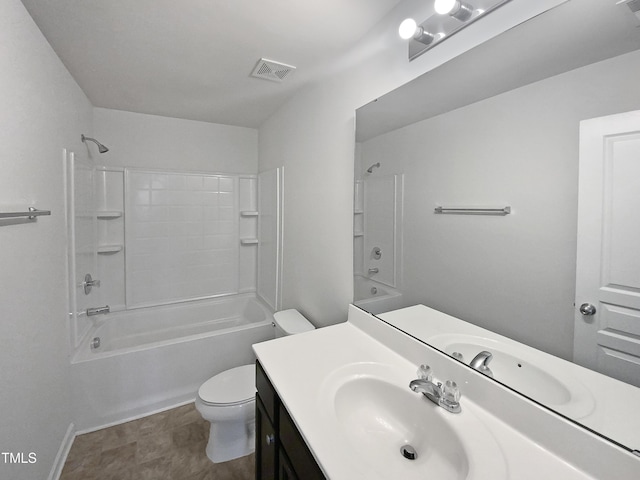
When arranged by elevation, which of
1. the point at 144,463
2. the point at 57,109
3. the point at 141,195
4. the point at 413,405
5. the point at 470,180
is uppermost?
the point at 57,109

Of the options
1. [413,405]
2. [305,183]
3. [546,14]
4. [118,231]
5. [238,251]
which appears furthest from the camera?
[238,251]

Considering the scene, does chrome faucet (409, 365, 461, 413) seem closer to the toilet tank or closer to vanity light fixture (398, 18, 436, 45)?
the toilet tank

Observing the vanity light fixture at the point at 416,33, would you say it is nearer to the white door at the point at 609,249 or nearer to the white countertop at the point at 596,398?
the white door at the point at 609,249

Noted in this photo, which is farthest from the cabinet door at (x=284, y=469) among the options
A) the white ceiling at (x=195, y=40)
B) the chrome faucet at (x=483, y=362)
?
the white ceiling at (x=195, y=40)

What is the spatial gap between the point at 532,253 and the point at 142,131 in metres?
3.25

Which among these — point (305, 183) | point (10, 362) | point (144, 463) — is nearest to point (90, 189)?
point (10, 362)

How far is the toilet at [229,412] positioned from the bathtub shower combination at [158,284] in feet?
1.89

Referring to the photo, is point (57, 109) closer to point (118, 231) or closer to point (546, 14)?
point (118, 231)

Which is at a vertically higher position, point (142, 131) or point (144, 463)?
point (142, 131)

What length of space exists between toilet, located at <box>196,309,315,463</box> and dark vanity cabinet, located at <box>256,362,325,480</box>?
45 cm

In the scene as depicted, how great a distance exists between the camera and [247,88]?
213 centimetres

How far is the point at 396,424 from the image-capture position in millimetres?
933

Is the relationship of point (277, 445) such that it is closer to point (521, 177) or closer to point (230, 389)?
point (230, 389)

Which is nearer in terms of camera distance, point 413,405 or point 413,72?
point 413,405
